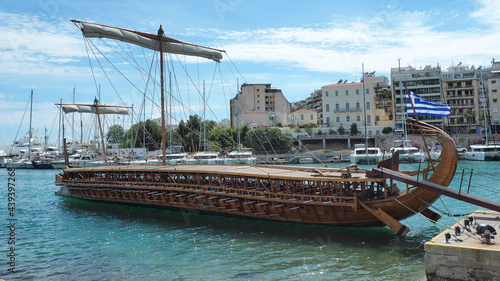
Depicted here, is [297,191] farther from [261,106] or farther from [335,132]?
[261,106]

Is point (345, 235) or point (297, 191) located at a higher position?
point (297, 191)

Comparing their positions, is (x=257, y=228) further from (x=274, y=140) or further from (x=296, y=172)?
(x=274, y=140)

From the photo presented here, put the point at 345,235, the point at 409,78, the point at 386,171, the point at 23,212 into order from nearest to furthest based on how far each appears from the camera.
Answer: the point at 386,171 → the point at 345,235 → the point at 23,212 → the point at 409,78

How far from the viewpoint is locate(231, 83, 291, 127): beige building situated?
102 metres

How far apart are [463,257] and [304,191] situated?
8.99 meters

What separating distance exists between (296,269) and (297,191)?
5.95 meters

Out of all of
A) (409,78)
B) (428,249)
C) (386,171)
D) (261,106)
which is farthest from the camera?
(261,106)

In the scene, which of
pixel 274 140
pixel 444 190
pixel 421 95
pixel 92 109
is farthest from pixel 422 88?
pixel 444 190

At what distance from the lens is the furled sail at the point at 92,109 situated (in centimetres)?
4394

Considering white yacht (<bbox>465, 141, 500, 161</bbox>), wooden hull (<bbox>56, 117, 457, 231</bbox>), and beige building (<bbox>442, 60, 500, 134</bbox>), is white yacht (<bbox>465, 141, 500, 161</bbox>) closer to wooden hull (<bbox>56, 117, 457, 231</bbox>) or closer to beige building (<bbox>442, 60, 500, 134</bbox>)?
beige building (<bbox>442, 60, 500, 134</bbox>)

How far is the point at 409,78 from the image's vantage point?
8181 centimetres

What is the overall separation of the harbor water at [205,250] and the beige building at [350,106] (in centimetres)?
6182

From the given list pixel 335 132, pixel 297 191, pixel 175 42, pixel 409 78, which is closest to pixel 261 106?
pixel 335 132

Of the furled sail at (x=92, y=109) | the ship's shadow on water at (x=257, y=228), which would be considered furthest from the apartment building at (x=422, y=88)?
the ship's shadow on water at (x=257, y=228)
